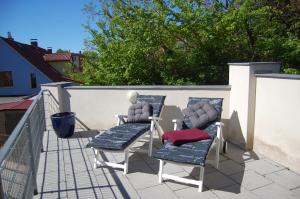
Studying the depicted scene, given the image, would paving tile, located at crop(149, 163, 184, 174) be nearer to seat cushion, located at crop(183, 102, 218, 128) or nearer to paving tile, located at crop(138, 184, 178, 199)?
paving tile, located at crop(138, 184, 178, 199)

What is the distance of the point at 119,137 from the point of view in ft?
13.5

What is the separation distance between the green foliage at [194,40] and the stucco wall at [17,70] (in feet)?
53.9

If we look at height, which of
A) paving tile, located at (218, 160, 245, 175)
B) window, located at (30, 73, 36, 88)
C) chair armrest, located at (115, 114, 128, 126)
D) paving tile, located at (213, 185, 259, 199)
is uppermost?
window, located at (30, 73, 36, 88)

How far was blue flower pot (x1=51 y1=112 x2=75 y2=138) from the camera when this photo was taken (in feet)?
18.0

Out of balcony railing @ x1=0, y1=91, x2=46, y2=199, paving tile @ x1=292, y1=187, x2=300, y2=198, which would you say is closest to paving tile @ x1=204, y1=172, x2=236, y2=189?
paving tile @ x1=292, y1=187, x2=300, y2=198

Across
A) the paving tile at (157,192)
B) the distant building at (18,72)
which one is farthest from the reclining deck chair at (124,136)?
the distant building at (18,72)

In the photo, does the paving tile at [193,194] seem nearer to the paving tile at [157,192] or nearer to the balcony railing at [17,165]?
the paving tile at [157,192]

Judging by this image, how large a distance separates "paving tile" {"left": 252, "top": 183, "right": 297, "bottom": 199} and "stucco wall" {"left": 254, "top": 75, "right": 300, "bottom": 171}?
0.64 m

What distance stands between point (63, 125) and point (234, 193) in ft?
12.6

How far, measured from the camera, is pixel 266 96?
429 centimetres

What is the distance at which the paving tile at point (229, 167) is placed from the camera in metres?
3.90

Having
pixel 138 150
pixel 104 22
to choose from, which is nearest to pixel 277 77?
pixel 138 150

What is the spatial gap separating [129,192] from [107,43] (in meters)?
6.24

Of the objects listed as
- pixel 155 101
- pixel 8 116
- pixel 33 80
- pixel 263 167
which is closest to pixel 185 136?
pixel 263 167
